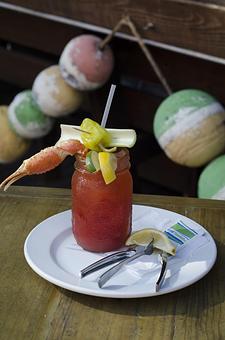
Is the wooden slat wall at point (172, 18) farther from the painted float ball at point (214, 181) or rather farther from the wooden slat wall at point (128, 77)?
the painted float ball at point (214, 181)

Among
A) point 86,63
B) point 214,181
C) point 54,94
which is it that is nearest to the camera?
point 214,181

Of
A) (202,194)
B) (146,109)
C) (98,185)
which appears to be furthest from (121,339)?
(146,109)

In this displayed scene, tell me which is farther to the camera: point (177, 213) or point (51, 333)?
point (177, 213)

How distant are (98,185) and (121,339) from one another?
0.24 meters

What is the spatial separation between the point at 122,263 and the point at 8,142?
4.86 feet

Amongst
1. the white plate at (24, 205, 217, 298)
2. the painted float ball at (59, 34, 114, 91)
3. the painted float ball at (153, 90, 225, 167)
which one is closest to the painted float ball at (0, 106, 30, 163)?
the painted float ball at (59, 34, 114, 91)

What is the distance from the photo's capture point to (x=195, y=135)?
1.88m

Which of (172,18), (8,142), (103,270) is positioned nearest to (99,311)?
(103,270)

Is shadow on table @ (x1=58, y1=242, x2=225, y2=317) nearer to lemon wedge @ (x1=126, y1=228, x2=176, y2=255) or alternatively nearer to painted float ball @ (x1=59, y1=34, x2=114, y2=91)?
lemon wedge @ (x1=126, y1=228, x2=176, y2=255)

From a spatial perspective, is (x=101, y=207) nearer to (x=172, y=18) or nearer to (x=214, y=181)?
(x=214, y=181)

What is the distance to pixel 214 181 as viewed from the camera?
5.90 feet

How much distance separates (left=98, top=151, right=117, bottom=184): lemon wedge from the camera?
956mm

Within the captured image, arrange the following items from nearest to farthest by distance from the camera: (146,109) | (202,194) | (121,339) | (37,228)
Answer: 1. (121,339)
2. (37,228)
3. (202,194)
4. (146,109)

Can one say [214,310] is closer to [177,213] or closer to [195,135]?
[177,213]
